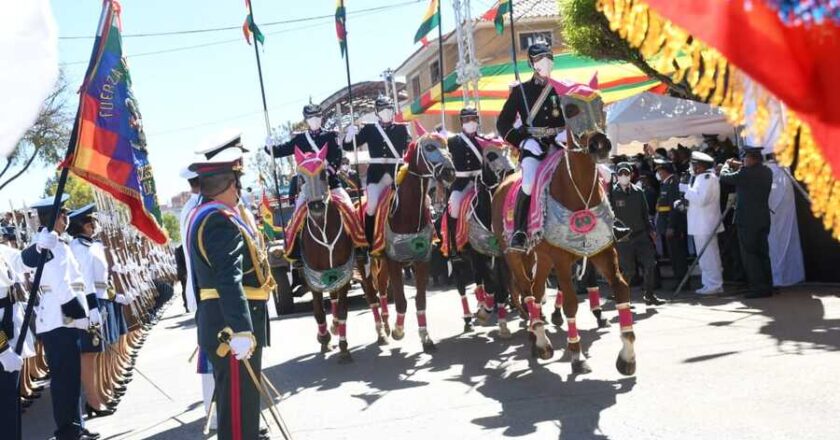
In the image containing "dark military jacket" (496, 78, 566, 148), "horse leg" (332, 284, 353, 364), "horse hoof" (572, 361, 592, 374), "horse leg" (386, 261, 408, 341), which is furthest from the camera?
"horse leg" (386, 261, 408, 341)

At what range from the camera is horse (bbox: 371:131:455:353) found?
981 centimetres

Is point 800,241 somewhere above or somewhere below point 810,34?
below

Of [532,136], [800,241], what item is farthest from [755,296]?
[532,136]

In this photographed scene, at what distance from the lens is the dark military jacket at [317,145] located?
10922 millimetres

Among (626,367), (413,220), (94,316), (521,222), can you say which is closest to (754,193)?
(521,222)

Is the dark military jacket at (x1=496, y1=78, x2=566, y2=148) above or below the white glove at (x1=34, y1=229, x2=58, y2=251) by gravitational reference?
above

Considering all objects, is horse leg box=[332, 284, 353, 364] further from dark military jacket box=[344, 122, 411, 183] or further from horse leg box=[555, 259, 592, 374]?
horse leg box=[555, 259, 592, 374]

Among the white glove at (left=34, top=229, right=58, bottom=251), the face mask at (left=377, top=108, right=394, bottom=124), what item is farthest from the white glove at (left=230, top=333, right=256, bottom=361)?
the face mask at (left=377, top=108, right=394, bottom=124)

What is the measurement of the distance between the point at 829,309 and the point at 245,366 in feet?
24.8

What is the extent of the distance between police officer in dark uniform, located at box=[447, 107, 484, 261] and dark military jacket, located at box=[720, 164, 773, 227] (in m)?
3.56

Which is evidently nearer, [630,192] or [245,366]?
[245,366]

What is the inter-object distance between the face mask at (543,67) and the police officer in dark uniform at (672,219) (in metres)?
5.54

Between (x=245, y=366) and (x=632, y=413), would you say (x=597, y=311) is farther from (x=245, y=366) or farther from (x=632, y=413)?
(x=245, y=366)

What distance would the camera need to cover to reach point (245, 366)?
4629mm
